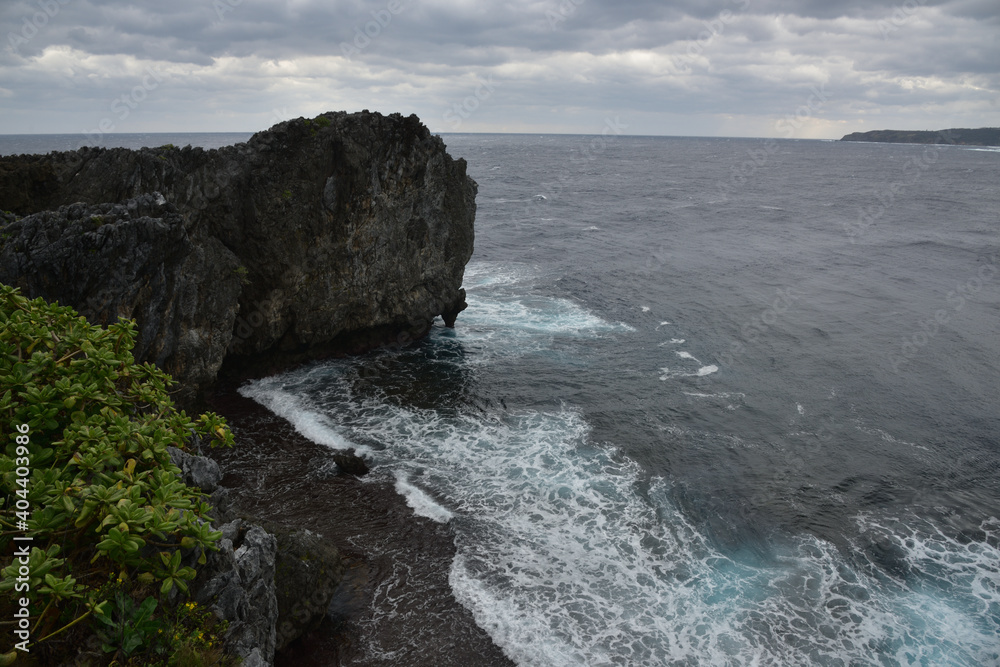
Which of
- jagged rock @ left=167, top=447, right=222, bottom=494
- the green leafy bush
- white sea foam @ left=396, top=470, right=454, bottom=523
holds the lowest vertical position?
white sea foam @ left=396, top=470, right=454, bottom=523

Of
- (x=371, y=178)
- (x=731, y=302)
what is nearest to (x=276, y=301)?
(x=371, y=178)

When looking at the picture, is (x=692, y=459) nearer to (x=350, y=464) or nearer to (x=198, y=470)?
(x=350, y=464)

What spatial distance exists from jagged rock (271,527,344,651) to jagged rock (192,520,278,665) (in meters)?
2.96

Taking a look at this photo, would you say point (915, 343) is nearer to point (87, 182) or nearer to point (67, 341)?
point (67, 341)

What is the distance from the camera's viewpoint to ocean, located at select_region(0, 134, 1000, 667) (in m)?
18.2

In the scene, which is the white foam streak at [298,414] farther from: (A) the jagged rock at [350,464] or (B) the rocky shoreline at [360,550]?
(A) the jagged rock at [350,464]

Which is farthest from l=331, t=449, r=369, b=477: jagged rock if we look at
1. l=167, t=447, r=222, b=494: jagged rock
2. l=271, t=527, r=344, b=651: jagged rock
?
l=167, t=447, r=222, b=494: jagged rock

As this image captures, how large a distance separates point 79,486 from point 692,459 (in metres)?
23.7

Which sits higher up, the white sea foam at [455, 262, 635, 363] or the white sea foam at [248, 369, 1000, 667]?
the white sea foam at [455, 262, 635, 363]

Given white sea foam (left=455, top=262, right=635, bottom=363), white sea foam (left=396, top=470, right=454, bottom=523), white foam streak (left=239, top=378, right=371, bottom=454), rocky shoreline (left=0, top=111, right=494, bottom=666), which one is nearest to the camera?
rocky shoreline (left=0, top=111, right=494, bottom=666)

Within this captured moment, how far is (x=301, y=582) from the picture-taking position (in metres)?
16.9

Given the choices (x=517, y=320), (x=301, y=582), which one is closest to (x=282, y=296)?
(x=517, y=320)

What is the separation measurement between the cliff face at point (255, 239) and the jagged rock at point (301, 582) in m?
10.4

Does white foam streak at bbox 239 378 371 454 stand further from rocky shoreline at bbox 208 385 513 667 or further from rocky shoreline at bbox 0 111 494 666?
rocky shoreline at bbox 0 111 494 666
